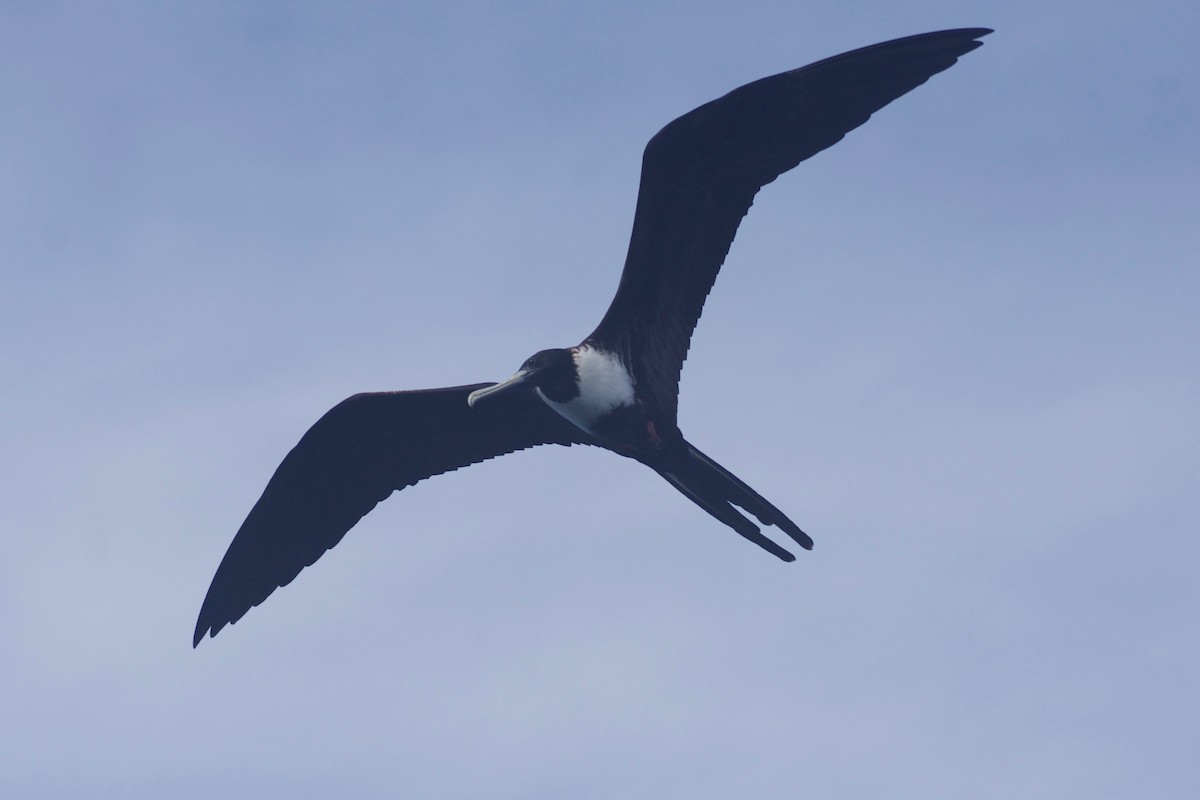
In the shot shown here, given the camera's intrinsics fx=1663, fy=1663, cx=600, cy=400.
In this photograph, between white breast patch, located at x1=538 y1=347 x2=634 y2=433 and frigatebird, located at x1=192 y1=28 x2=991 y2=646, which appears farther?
white breast patch, located at x1=538 y1=347 x2=634 y2=433

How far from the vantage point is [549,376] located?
923cm


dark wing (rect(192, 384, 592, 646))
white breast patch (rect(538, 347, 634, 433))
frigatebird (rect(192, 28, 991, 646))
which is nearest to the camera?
frigatebird (rect(192, 28, 991, 646))

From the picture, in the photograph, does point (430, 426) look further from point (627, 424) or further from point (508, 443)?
point (627, 424)

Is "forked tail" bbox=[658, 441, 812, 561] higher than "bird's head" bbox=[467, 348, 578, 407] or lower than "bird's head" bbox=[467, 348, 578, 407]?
lower

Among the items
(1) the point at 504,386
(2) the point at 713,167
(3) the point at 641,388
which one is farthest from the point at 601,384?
(2) the point at 713,167

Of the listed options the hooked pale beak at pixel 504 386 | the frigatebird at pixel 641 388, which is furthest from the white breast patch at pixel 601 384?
the hooked pale beak at pixel 504 386

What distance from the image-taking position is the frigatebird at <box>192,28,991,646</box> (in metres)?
8.67

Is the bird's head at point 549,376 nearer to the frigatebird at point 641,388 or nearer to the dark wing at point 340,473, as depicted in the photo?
the frigatebird at point 641,388

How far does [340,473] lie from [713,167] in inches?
123

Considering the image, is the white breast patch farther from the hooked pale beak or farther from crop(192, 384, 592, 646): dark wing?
crop(192, 384, 592, 646): dark wing

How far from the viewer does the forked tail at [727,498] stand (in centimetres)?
888

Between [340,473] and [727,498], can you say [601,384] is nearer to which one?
[727,498]

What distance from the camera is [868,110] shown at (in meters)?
8.63

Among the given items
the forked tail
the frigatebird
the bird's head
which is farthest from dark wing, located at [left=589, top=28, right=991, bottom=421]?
the forked tail
